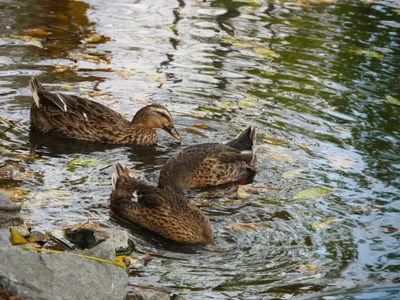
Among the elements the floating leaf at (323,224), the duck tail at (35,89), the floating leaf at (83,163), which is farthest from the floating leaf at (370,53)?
the floating leaf at (323,224)

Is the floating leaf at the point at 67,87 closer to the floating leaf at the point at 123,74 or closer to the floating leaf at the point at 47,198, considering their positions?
the floating leaf at the point at 123,74

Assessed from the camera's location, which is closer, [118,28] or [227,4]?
[118,28]

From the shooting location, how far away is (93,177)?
8953mm

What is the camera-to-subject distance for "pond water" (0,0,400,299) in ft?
24.2

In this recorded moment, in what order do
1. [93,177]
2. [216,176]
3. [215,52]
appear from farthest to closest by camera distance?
[215,52] < [216,176] < [93,177]

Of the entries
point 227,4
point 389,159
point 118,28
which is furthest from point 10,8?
point 389,159

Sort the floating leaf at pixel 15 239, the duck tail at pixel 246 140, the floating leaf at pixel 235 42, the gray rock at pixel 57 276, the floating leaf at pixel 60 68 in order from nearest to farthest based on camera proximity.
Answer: the gray rock at pixel 57 276 < the floating leaf at pixel 15 239 < the duck tail at pixel 246 140 < the floating leaf at pixel 60 68 < the floating leaf at pixel 235 42

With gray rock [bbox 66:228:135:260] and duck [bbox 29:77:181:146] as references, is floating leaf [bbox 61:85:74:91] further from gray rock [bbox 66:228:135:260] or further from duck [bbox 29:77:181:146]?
gray rock [bbox 66:228:135:260]

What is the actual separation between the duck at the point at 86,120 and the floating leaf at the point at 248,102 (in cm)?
147

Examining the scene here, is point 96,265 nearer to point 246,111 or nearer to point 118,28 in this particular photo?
point 246,111

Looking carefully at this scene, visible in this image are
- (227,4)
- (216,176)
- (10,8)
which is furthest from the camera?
(227,4)

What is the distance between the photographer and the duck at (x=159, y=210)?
773cm

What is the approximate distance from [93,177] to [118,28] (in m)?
5.96

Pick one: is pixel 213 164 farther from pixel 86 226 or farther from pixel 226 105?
pixel 86 226
